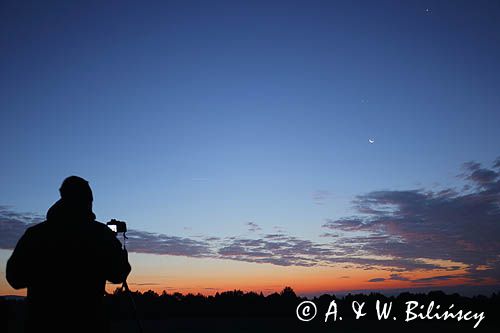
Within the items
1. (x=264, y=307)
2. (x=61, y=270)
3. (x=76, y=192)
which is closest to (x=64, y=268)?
(x=61, y=270)

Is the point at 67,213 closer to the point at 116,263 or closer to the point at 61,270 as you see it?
the point at 61,270

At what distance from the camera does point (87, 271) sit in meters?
3.72

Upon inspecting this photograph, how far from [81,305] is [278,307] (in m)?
47.2

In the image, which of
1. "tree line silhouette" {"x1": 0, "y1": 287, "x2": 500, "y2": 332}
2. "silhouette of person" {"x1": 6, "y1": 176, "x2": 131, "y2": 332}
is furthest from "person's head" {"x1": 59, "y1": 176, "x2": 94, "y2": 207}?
"tree line silhouette" {"x1": 0, "y1": 287, "x2": 500, "y2": 332}

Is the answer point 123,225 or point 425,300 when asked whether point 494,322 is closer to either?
point 425,300

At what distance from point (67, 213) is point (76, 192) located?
210 millimetres

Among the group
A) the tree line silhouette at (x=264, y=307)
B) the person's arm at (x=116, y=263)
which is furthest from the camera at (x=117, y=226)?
the tree line silhouette at (x=264, y=307)

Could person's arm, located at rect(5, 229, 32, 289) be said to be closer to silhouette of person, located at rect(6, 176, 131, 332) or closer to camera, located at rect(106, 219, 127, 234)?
silhouette of person, located at rect(6, 176, 131, 332)

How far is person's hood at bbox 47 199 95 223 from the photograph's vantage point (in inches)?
149

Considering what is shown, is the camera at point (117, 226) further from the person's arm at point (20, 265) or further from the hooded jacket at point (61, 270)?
the person's arm at point (20, 265)

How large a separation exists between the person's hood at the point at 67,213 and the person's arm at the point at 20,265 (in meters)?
0.28

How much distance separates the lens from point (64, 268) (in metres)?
3.64

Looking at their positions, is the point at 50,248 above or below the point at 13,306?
above

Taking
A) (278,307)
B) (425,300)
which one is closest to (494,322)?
(425,300)
